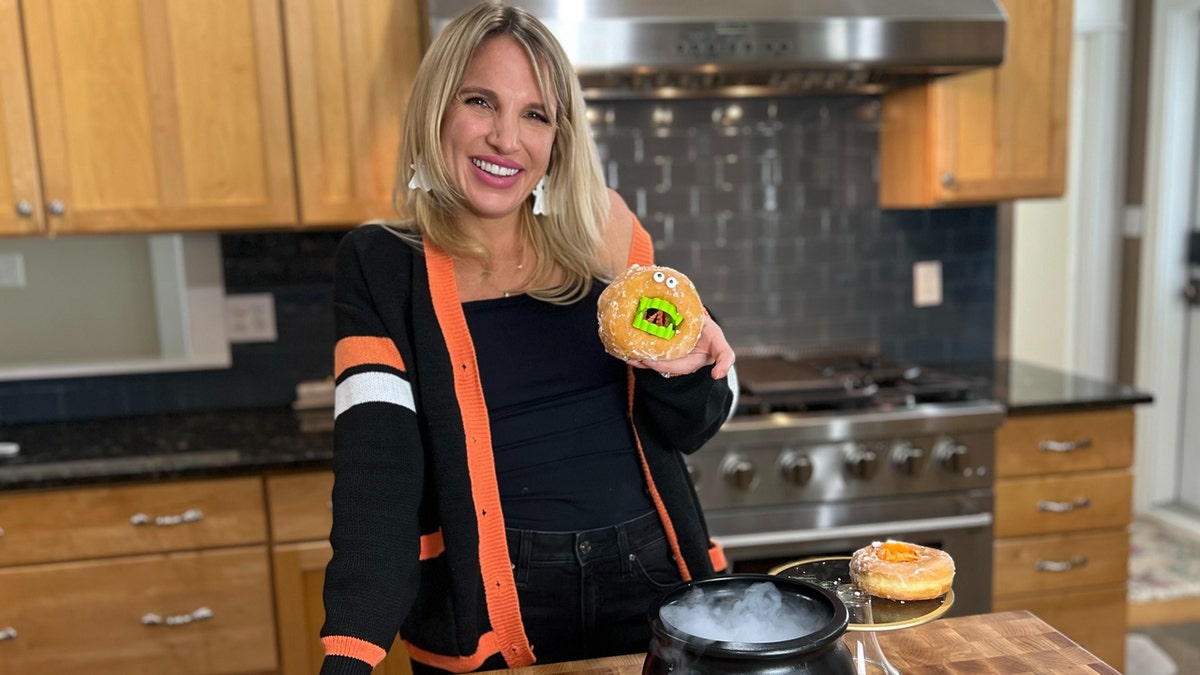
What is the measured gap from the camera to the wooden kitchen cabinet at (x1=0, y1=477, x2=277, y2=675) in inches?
80.5

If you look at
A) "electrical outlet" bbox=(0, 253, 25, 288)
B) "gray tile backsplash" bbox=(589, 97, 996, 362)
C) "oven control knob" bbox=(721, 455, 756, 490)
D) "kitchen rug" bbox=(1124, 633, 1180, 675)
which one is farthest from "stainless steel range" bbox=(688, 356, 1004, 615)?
"electrical outlet" bbox=(0, 253, 25, 288)

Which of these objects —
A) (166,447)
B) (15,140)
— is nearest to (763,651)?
(166,447)

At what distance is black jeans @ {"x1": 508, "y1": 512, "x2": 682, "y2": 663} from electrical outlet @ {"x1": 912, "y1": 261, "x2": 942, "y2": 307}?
6.37 feet

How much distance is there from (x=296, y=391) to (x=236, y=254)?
0.41m

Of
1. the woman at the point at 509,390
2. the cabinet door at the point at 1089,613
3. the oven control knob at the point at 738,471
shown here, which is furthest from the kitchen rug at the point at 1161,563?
the woman at the point at 509,390

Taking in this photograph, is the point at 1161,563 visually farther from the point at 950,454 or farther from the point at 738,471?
the point at 738,471

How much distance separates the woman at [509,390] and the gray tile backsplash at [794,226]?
145 centimetres

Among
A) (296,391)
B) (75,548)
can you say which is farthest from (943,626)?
(296,391)

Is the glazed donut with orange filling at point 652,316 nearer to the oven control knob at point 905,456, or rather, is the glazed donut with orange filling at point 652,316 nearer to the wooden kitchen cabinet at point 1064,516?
the oven control knob at point 905,456

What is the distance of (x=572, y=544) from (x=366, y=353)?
0.38 metres

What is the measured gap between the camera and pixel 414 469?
1.20 m

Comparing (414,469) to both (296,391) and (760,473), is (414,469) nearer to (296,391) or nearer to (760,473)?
(760,473)

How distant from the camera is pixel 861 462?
7.66ft

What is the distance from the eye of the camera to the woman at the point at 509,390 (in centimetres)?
126
